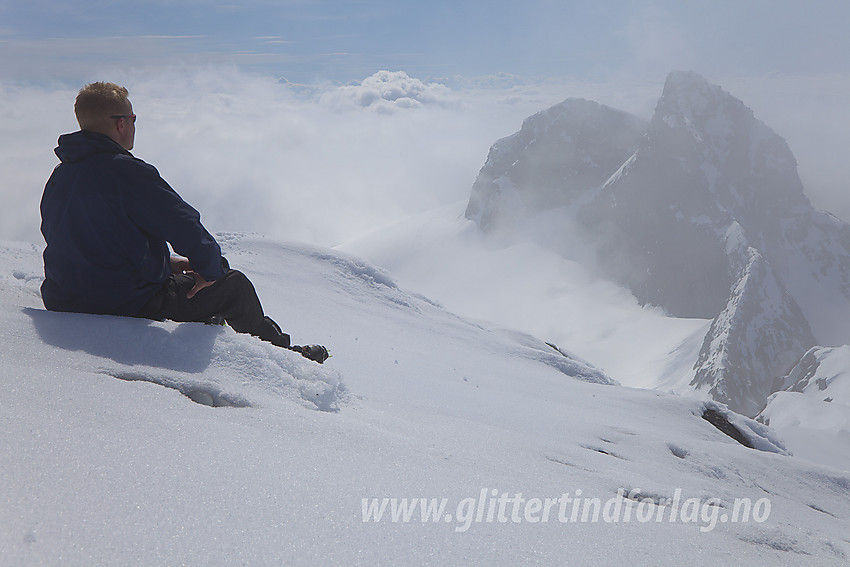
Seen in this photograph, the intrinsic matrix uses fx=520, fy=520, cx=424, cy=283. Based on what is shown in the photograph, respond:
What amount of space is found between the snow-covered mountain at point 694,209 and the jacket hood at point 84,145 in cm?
12665

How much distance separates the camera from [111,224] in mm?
4273

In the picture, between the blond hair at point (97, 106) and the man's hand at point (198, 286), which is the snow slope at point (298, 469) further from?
the blond hair at point (97, 106)

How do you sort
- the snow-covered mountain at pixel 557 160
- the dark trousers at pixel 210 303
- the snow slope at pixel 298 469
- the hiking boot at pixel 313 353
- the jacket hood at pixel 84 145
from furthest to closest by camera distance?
the snow-covered mountain at pixel 557 160 < the hiking boot at pixel 313 353 < the dark trousers at pixel 210 303 < the jacket hood at pixel 84 145 < the snow slope at pixel 298 469

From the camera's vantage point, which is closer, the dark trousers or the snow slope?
the snow slope

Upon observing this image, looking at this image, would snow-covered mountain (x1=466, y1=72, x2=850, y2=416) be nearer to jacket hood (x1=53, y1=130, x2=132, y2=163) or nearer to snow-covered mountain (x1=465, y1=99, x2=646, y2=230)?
snow-covered mountain (x1=465, y1=99, x2=646, y2=230)

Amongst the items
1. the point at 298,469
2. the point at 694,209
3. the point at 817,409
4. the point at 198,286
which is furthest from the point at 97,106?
the point at 694,209

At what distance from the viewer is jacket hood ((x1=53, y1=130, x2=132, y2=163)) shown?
4.21 m

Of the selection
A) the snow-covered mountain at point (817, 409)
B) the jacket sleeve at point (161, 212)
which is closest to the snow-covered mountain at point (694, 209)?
the snow-covered mountain at point (817, 409)

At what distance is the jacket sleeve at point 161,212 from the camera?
4250 mm

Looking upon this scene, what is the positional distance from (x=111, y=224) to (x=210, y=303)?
42.0 inches

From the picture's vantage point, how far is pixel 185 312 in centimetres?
479

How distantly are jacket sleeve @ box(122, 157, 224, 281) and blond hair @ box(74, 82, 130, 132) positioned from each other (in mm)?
413

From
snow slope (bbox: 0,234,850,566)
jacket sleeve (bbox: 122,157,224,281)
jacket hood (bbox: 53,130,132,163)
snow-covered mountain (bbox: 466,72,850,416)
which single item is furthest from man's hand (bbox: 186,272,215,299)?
snow-covered mountain (bbox: 466,72,850,416)

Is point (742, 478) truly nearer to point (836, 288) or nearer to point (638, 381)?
point (638, 381)
